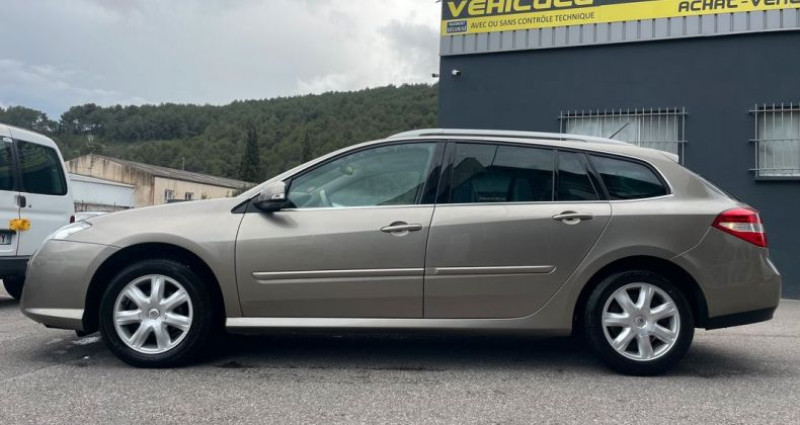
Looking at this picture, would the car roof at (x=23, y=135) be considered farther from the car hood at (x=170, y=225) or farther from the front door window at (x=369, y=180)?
the front door window at (x=369, y=180)

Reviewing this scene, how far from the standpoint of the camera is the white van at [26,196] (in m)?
6.88

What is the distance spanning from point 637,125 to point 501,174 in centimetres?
631

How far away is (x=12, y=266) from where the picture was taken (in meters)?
6.78

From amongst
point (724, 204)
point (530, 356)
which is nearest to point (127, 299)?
point (530, 356)

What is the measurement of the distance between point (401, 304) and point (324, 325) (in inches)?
20.0

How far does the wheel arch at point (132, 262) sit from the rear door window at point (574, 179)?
234cm

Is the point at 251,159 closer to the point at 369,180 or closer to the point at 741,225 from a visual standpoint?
the point at 369,180

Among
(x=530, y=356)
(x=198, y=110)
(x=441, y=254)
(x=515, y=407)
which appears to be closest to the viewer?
(x=515, y=407)

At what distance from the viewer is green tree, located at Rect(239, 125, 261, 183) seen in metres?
69.0

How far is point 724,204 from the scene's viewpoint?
13.9ft

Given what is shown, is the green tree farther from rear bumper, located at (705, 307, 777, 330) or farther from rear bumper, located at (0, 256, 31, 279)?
rear bumper, located at (705, 307, 777, 330)

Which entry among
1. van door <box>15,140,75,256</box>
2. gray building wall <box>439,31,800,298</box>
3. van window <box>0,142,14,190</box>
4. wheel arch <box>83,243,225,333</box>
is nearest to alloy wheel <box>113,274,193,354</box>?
wheel arch <box>83,243,225,333</box>

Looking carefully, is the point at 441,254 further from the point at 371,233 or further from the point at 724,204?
the point at 724,204

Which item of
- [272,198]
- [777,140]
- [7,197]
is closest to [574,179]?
[272,198]
